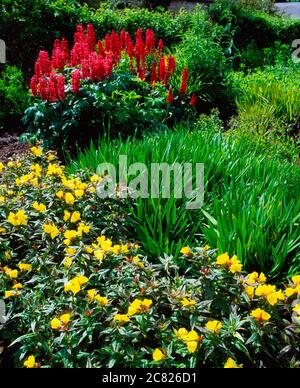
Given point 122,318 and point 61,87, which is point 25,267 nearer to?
point 122,318

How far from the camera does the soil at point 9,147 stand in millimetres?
4887

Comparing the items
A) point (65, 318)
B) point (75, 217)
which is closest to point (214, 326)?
point (65, 318)

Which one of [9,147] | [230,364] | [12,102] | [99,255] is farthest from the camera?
[12,102]

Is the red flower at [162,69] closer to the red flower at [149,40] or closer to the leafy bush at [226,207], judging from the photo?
the red flower at [149,40]

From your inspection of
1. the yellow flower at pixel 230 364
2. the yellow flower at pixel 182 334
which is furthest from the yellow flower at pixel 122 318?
the yellow flower at pixel 230 364

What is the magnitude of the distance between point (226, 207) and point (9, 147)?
9.59 feet

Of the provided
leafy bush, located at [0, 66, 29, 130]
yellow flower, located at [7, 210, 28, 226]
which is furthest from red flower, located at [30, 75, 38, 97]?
yellow flower, located at [7, 210, 28, 226]

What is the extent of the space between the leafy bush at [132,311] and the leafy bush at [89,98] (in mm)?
1931

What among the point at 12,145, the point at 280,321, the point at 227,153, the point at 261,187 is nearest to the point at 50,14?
the point at 12,145

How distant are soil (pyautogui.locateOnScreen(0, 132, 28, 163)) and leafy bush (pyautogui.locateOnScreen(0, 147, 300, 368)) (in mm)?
2249

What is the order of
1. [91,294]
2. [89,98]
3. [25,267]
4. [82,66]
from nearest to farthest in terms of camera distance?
[91,294] → [25,267] → [89,98] → [82,66]

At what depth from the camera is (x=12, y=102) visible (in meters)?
5.69

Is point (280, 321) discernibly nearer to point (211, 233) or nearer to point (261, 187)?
point (211, 233)

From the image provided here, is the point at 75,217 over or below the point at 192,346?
over
